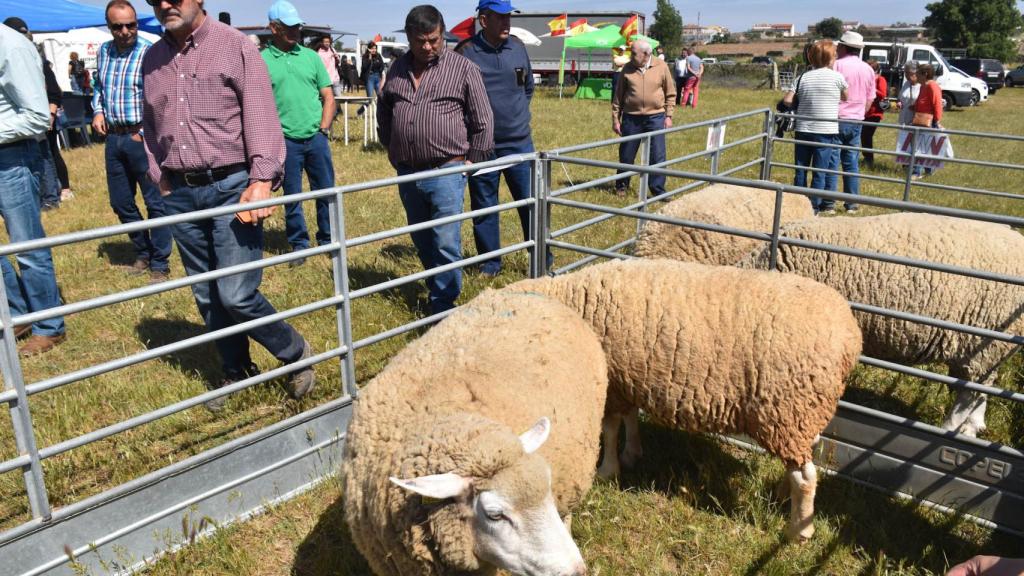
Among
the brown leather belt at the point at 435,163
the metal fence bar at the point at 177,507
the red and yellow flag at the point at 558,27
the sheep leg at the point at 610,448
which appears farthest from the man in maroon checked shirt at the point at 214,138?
the red and yellow flag at the point at 558,27

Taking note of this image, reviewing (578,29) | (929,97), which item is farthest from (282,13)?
(578,29)

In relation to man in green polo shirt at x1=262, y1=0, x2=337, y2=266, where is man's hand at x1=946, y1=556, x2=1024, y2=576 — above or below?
below

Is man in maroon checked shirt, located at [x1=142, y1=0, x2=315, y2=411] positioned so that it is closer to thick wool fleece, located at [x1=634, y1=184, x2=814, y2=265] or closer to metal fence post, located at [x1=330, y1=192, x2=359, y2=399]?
metal fence post, located at [x1=330, y1=192, x2=359, y2=399]

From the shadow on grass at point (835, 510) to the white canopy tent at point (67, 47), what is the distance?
1838 centimetres

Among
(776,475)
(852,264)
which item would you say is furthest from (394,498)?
(852,264)

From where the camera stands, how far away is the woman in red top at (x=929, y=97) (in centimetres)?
988

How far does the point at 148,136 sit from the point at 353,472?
222 centimetres

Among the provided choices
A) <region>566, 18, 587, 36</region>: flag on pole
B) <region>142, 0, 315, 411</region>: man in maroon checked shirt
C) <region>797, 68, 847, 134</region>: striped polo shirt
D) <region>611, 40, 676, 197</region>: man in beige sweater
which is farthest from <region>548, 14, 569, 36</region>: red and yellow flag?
<region>142, 0, 315, 411</region>: man in maroon checked shirt

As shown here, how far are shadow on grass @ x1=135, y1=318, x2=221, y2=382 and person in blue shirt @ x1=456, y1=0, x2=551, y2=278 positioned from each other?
2.09 meters

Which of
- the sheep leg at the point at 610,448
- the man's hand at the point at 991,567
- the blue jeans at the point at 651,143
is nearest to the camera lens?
the man's hand at the point at 991,567

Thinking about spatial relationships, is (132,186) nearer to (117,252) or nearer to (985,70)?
(117,252)

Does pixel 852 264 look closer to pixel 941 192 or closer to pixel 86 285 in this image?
pixel 86 285

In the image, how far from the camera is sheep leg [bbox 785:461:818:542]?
2.96 meters

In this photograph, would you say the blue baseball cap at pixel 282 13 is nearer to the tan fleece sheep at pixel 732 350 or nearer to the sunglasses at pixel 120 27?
the sunglasses at pixel 120 27
